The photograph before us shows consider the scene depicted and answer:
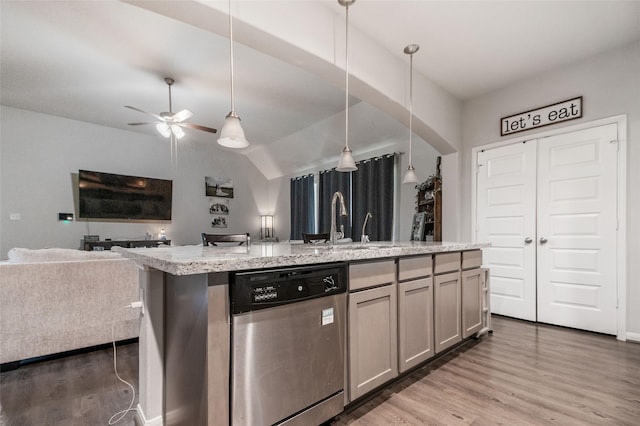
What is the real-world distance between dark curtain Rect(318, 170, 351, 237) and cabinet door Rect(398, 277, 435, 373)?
153 inches

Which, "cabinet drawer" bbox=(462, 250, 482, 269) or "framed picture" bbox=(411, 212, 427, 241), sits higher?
"framed picture" bbox=(411, 212, 427, 241)

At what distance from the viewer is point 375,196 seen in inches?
219

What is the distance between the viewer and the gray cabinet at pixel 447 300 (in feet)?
7.30

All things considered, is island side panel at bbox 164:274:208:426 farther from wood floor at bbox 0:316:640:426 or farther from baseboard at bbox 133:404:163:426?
wood floor at bbox 0:316:640:426

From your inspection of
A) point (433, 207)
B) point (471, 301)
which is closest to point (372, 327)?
point (471, 301)

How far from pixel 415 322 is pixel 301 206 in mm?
5527

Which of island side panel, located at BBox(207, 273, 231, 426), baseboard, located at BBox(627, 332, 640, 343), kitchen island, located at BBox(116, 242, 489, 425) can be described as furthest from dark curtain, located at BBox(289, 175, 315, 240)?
island side panel, located at BBox(207, 273, 231, 426)

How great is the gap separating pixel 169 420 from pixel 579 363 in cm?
290

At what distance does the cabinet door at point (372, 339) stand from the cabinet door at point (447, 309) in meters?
0.52

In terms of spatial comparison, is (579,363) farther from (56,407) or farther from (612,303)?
(56,407)

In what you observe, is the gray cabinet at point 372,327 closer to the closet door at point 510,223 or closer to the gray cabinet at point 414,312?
the gray cabinet at point 414,312

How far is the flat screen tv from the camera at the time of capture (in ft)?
19.0

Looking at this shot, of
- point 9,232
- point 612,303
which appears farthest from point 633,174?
point 9,232

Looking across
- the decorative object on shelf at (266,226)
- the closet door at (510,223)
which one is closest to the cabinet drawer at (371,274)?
the closet door at (510,223)
